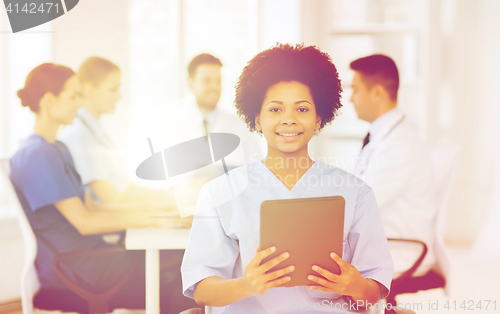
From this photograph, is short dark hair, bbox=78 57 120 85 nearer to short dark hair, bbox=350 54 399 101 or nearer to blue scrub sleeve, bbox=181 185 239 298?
short dark hair, bbox=350 54 399 101

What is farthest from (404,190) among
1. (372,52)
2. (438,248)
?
(372,52)

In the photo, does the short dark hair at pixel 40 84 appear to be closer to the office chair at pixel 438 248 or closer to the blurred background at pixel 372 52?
the blurred background at pixel 372 52

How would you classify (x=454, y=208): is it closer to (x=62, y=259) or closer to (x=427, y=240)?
(x=427, y=240)

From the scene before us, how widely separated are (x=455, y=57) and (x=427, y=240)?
84.8 inches

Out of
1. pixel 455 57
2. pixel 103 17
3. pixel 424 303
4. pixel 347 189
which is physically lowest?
pixel 424 303

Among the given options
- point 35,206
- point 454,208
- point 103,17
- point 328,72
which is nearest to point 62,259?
point 35,206

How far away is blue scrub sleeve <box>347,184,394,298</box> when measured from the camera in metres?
0.99

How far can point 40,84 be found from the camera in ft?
5.57

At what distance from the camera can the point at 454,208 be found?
11.0ft

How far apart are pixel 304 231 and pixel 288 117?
297 millimetres

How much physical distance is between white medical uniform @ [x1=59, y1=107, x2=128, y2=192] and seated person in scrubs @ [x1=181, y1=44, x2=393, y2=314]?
1056 mm

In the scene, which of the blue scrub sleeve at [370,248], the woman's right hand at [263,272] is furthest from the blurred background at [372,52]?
the woman's right hand at [263,272]

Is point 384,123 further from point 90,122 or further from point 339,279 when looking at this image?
point 90,122
